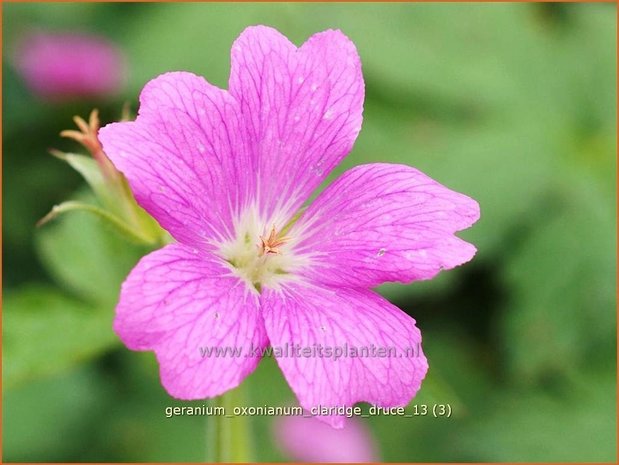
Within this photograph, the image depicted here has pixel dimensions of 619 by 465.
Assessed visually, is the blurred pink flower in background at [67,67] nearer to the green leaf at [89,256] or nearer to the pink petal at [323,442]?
the green leaf at [89,256]

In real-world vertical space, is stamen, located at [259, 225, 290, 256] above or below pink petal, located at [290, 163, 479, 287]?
below

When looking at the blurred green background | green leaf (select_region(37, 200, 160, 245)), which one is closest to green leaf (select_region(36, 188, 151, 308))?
the blurred green background

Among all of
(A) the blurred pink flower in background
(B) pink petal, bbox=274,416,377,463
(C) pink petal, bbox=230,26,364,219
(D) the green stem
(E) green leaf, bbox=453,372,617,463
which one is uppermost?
(C) pink petal, bbox=230,26,364,219

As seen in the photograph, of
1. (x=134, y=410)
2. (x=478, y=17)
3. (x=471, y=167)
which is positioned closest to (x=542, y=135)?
(x=471, y=167)

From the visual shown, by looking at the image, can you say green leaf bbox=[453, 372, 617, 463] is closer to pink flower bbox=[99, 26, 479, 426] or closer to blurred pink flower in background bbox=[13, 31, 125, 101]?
pink flower bbox=[99, 26, 479, 426]

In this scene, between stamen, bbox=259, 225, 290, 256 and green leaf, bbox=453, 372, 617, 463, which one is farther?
green leaf, bbox=453, 372, 617, 463

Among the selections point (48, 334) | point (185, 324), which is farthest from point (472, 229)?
point (185, 324)

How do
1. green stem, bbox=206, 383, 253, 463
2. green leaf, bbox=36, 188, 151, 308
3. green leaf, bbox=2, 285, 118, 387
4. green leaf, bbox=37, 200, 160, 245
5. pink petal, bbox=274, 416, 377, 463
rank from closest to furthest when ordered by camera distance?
green leaf, bbox=37, 200, 160, 245 < green stem, bbox=206, 383, 253, 463 < green leaf, bbox=2, 285, 118, 387 < green leaf, bbox=36, 188, 151, 308 < pink petal, bbox=274, 416, 377, 463

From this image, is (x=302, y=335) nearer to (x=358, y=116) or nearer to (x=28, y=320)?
(x=358, y=116)
